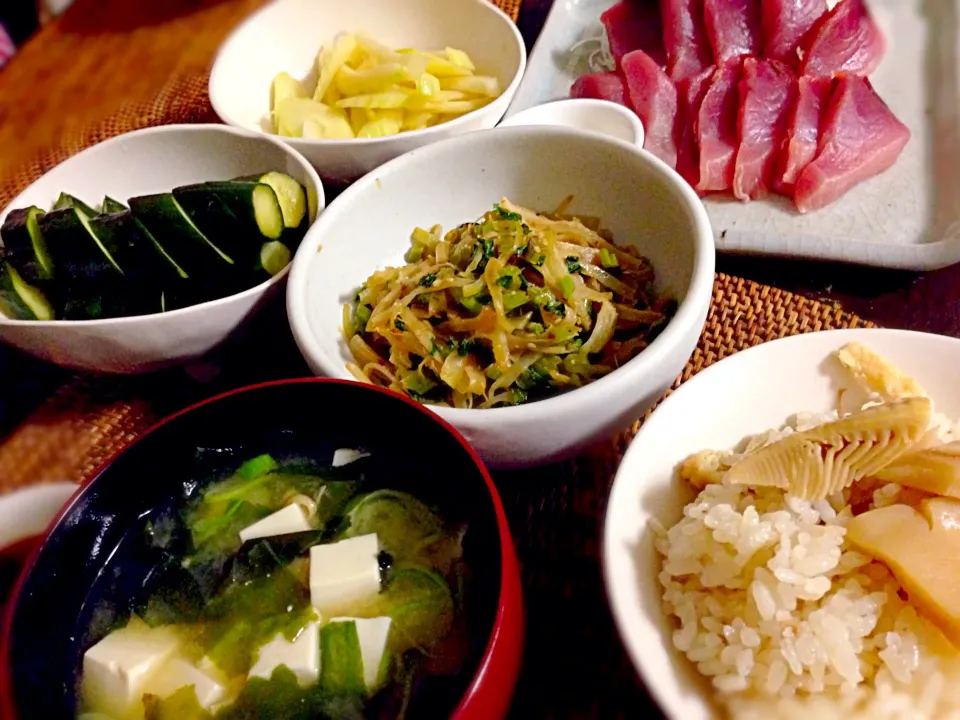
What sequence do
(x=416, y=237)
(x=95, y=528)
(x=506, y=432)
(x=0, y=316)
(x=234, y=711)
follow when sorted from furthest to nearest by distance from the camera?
(x=416, y=237), (x=0, y=316), (x=506, y=432), (x=95, y=528), (x=234, y=711)

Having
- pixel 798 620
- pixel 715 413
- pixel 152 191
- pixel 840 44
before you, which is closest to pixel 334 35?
pixel 152 191

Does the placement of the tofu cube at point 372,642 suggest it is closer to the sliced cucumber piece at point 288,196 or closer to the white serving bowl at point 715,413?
the white serving bowl at point 715,413

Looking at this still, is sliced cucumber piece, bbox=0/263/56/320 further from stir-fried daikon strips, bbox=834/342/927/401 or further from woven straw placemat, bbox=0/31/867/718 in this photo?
stir-fried daikon strips, bbox=834/342/927/401

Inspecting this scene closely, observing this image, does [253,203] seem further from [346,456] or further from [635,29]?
[635,29]

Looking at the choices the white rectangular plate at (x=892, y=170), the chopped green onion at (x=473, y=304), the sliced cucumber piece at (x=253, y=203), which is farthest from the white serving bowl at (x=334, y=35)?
the chopped green onion at (x=473, y=304)

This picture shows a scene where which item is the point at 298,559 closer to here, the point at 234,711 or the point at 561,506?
the point at 234,711

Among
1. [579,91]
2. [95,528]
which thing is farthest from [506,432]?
[579,91]

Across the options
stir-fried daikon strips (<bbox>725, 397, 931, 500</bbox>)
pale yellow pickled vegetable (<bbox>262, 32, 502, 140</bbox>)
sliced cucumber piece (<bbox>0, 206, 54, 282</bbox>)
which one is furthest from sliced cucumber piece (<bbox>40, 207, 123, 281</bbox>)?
stir-fried daikon strips (<bbox>725, 397, 931, 500</bbox>)
